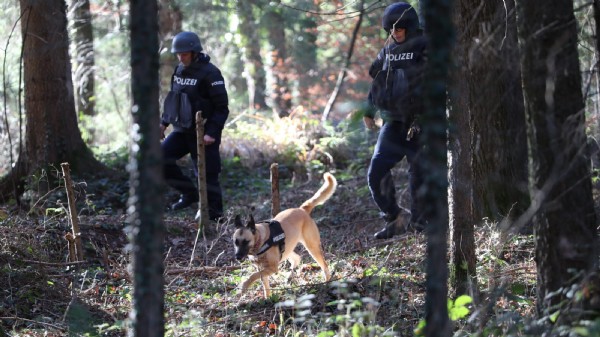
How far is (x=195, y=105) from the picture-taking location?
32.6 ft

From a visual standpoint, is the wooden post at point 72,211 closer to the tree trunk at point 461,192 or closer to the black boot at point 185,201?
the black boot at point 185,201

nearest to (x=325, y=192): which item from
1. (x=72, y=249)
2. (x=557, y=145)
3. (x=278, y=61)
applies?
(x=72, y=249)

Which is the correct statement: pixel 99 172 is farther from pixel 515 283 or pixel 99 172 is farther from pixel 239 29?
pixel 239 29

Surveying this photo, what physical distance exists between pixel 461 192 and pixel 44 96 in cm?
706

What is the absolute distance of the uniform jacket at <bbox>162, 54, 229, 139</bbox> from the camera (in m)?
9.88

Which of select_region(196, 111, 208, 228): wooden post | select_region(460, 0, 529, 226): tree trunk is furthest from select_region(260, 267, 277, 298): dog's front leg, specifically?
select_region(460, 0, 529, 226): tree trunk

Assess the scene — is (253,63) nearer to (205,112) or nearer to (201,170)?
(205,112)

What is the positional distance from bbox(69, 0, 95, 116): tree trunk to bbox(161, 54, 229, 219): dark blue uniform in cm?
601

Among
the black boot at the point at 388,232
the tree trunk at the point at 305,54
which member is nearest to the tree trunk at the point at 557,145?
the black boot at the point at 388,232

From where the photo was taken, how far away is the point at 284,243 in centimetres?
762

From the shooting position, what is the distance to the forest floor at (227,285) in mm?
5734

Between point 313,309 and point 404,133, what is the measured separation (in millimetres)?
2802

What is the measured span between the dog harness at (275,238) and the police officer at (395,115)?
5.26ft

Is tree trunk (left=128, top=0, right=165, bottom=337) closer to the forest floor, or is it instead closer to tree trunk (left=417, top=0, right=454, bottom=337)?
the forest floor
